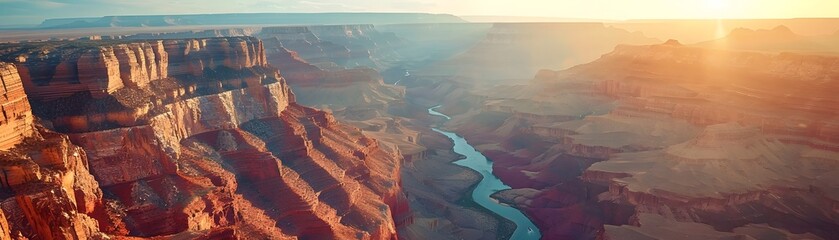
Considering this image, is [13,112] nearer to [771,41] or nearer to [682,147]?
[682,147]

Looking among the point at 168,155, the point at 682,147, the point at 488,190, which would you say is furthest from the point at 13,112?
the point at 682,147

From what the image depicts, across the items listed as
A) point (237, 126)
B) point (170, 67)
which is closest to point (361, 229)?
point (237, 126)

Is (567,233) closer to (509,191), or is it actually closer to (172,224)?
(509,191)

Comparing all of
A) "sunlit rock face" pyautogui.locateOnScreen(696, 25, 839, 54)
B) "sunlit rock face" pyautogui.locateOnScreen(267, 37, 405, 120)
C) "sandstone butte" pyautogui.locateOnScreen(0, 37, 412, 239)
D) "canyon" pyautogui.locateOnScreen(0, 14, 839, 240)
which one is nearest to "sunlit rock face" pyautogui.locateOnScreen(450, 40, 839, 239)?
"canyon" pyautogui.locateOnScreen(0, 14, 839, 240)

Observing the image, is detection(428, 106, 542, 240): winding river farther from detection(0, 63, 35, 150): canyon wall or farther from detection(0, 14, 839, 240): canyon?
detection(0, 63, 35, 150): canyon wall

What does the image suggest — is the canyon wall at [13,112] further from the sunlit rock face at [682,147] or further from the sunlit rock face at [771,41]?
the sunlit rock face at [771,41]
